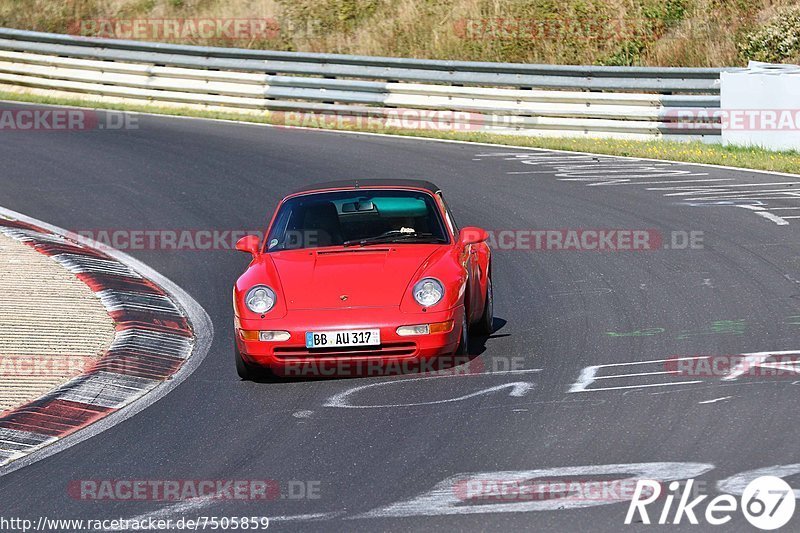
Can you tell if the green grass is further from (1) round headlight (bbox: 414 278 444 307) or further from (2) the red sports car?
(1) round headlight (bbox: 414 278 444 307)

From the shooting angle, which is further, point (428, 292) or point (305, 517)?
point (428, 292)

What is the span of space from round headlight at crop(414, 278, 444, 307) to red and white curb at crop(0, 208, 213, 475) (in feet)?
6.14

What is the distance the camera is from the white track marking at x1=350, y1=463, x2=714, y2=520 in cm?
596

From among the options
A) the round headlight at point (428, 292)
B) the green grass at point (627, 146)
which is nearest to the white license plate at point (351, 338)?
the round headlight at point (428, 292)

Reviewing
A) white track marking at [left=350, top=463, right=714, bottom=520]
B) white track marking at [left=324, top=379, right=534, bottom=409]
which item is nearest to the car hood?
white track marking at [left=324, top=379, right=534, bottom=409]

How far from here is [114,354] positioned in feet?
31.9

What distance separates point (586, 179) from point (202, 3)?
14.8 meters

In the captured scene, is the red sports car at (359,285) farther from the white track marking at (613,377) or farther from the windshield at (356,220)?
the white track marking at (613,377)

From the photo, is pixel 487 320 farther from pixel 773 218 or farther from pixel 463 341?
pixel 773 218

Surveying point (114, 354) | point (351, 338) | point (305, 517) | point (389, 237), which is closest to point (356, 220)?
point (389, 237)

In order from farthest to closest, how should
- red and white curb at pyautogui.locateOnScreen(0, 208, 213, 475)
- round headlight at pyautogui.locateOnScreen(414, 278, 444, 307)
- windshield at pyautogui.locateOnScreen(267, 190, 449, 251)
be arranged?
1. windshield at pyautogui.locateOnScreen(267, 190, 449, 251)
2. round headlight at pyautogui.locateOnScreen(414, 278, 444, 307)
3. red and white curb at pyautogui.locateOnScreen(0, 208, 213, 475)

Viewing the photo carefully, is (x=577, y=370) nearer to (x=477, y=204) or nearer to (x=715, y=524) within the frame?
(x=715, y=524)

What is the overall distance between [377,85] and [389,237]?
12885 mm

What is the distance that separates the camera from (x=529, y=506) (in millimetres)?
5965
